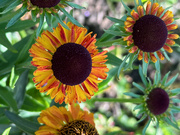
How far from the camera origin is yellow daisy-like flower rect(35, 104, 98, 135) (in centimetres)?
79

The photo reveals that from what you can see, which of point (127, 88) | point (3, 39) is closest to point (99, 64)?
point (3, 39)

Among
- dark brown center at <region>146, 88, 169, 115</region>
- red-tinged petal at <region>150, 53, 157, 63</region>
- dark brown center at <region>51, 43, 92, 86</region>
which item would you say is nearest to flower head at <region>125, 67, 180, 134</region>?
dark brown center at <region>146, 88, 169, 115</region>

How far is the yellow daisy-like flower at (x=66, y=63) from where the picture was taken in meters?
0.71

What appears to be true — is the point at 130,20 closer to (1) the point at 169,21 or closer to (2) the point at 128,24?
(2) the point at 128,24

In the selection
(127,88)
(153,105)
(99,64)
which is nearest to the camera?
(99,64)

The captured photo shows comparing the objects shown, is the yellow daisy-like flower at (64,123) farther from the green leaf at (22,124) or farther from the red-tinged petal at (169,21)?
the red-tinged petal at (169,21)

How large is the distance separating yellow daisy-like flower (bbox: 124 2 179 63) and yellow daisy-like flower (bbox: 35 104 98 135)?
1.03 ft

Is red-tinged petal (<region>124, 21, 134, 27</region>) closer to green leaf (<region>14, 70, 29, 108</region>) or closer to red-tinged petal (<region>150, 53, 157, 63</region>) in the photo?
red-tinged petal (<region>150, 53, 157, 63</region>)

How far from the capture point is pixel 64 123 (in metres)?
0.86

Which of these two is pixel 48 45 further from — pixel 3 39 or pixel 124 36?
pixel 124 36

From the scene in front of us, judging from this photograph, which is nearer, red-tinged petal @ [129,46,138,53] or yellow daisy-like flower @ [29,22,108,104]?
yellow daisy-like flower @ [29,22,108,104]

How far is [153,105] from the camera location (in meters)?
1.08

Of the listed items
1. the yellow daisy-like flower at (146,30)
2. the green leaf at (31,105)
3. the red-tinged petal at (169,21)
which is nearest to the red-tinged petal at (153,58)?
the yellow daisy-like flower at (146,30)

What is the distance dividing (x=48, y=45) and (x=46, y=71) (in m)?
0.08
